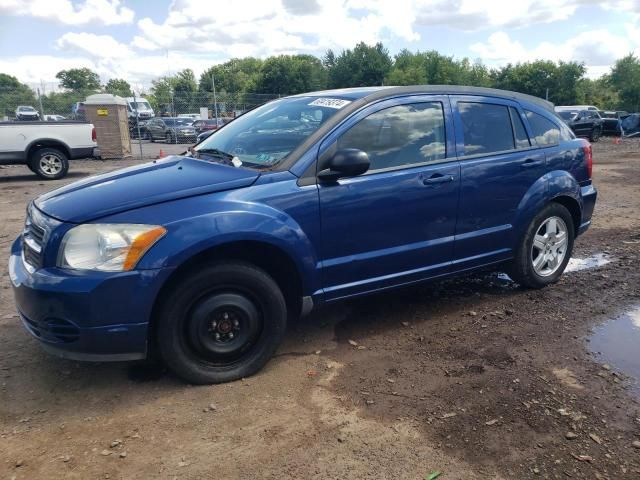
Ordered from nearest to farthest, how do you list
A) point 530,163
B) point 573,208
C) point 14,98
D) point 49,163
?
point 530,163 → point 573,208 → point 49,163 → point 14,98

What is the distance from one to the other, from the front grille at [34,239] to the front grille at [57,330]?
12.6 inches

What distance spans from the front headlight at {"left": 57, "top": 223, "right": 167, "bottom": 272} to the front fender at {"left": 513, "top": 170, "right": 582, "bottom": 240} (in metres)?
3.09

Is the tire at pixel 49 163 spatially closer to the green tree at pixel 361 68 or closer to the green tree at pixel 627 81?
the green tree at pixel 361 68

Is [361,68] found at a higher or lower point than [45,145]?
higher

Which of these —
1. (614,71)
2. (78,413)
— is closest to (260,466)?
(78,413)

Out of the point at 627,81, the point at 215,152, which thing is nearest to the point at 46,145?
the point at 215,152

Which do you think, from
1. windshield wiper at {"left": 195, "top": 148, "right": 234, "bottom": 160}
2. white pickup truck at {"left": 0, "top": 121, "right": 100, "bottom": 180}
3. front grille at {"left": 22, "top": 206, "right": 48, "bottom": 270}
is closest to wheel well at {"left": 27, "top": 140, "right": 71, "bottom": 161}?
white pickup truck at {"left": 0, "top": 121, "right": 100, "bottom": 180}

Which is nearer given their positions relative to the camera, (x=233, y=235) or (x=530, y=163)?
(x=233, y=235)

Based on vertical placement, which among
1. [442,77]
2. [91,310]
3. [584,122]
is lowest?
[91,310]

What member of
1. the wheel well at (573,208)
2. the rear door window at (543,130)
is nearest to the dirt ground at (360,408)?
the wheel well at (573,208)

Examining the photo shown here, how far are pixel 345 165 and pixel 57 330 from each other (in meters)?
1.91

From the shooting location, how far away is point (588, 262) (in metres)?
5.80

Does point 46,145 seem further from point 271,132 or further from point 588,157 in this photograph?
point 588,157

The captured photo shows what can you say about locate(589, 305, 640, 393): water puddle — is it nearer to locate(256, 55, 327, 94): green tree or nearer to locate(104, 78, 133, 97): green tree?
locate(104, 78, 133, 97): green tree
